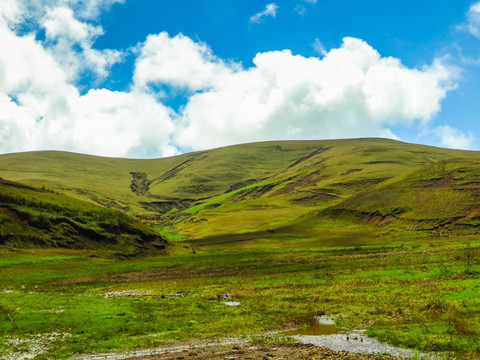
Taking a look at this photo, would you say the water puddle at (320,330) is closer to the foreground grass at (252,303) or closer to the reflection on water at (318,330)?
the reflection on water at (318,330)

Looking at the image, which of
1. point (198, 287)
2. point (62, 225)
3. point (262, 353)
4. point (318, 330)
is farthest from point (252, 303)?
point (62, 225)

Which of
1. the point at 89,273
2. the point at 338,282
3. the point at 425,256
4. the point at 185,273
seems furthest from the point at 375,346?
the point at 89,273

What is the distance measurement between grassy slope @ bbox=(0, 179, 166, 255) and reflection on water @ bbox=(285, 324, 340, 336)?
7630cm

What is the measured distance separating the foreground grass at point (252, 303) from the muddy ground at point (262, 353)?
3.27 meters

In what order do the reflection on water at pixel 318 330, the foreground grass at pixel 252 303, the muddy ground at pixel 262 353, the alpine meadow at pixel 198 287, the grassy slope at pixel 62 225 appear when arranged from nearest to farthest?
the muddy ground at pixel 262 353 → the foreground grass at pixel 252 303 → the alpine meadow at pixel 198 287 → the reflection on water at pixel 318 330 → the grassy slope at pixel 62 225

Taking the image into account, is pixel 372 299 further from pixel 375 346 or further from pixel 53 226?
pixel 53 226

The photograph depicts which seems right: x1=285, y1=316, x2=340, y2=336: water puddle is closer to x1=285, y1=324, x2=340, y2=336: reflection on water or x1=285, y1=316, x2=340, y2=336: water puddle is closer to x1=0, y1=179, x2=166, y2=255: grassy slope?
x1=285, y1=324, x2=340, y2=336: reflection on water

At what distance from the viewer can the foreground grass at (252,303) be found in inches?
975

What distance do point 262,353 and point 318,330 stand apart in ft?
23.0

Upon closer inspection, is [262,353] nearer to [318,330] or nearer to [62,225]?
[318,330]

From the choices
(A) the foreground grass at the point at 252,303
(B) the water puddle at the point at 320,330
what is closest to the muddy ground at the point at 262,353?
(A) the foreground grass at the point at 252,303

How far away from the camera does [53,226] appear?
94750mm

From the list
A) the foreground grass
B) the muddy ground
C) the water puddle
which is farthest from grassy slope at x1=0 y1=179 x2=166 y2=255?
the muddy ground

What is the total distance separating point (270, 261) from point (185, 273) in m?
16.5
